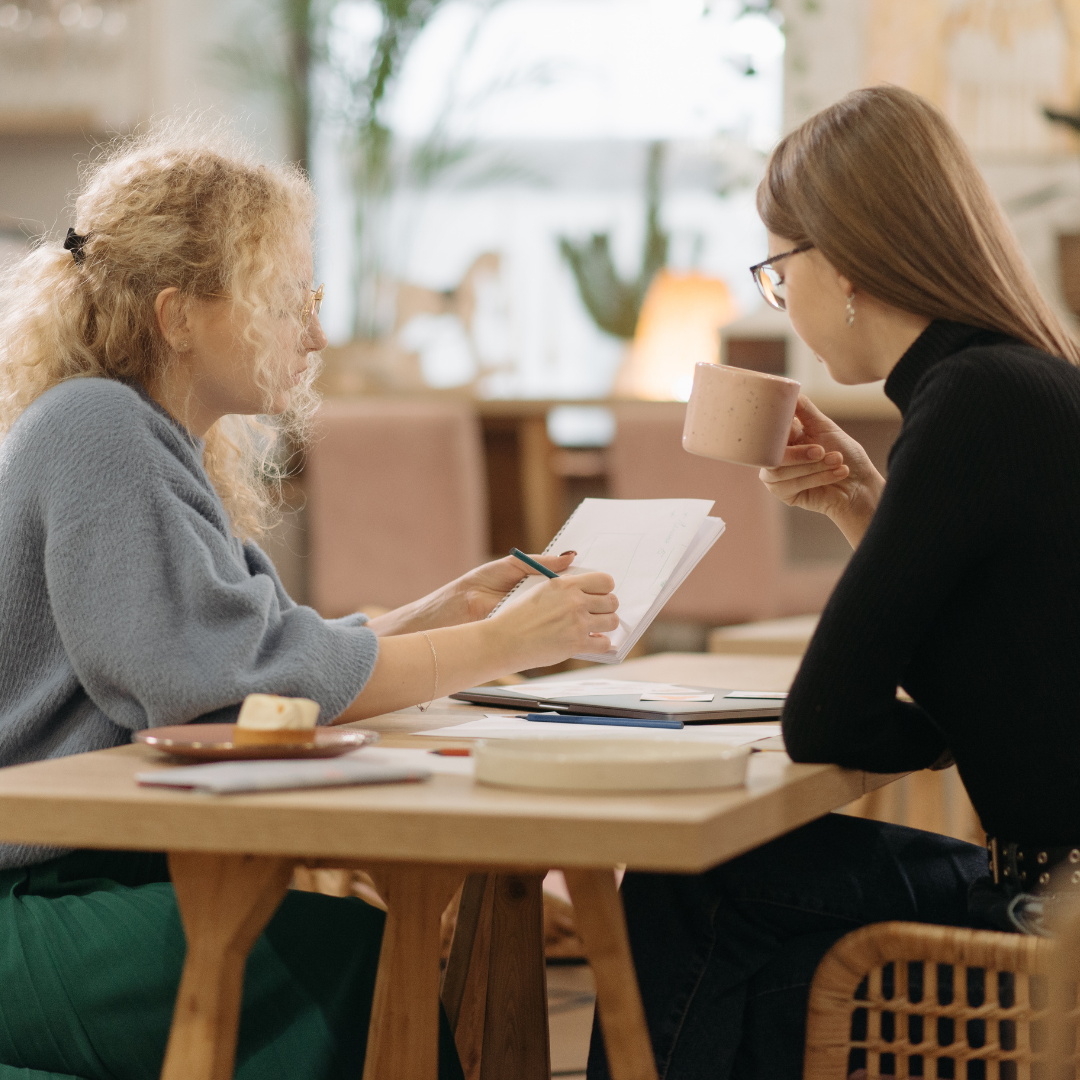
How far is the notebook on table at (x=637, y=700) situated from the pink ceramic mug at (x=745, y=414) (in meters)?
0.24

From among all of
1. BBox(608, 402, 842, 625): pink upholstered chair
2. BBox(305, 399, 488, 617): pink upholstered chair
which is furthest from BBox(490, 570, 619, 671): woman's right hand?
BBox(305, 399, 488, 617): pink upholstered chair

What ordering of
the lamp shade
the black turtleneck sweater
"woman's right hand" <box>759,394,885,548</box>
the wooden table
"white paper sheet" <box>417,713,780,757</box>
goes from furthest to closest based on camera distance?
the lamp shade
"woman's right hand" <box>759,394,885,548</box>
"white paper sheet" <box>417,713,780,757</box>
the black turtleneck sweater
the wooden table

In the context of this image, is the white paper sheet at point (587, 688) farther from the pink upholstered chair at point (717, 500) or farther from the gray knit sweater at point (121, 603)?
the pink upholstered chair at point (717, 500)

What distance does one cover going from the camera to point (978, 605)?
108 cm

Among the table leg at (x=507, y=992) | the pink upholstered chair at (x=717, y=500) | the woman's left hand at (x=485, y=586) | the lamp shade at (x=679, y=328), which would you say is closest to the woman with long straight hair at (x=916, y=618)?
the table leg at (x=507, y=992)

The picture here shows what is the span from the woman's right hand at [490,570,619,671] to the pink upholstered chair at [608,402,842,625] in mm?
1868

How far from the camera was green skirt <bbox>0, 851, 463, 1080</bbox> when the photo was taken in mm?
1065

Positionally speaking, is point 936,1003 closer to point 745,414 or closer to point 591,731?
point 591,731

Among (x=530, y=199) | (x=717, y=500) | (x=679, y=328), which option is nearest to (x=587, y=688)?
(x=717, y=500)

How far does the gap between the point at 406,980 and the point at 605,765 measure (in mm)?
369

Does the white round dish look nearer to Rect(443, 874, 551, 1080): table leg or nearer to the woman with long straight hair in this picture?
the woman with long straight hair

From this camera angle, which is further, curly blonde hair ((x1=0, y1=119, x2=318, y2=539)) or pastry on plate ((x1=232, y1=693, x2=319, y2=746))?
curly blonde hair ((x1=0, y1=119, x2=318, y2=539))

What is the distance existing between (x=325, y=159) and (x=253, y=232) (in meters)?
3.46

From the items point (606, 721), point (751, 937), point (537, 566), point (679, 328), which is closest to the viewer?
point (751, 937)
